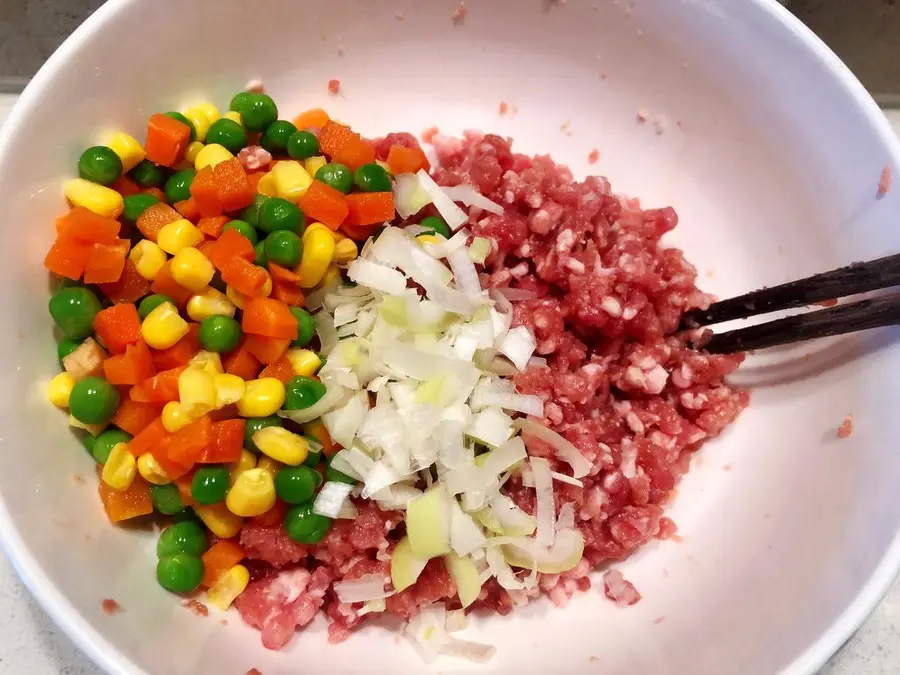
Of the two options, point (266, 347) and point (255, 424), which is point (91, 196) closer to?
point (266, 347)

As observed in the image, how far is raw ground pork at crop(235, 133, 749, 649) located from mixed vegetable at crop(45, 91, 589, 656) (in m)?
0.07

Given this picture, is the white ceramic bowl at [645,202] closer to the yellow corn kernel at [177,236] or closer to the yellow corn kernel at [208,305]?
the yellow corn kernel at [177,236]

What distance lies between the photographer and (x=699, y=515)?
2.38 metres

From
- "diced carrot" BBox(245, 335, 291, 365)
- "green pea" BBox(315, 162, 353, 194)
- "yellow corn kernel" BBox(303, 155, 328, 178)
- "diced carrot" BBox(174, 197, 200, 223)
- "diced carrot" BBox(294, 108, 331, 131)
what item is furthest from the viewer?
"diced carrot" BBox(294, 108, 331, 131)

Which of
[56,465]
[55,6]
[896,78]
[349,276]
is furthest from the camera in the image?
[896,78]

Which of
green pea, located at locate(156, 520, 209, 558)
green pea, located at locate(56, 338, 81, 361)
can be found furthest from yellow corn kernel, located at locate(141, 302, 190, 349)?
green pea, located at locate(156, 520, 209, 558)

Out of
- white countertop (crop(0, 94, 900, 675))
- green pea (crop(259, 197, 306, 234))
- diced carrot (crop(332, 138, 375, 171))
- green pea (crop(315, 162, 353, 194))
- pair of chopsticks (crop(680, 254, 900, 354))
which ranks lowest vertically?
white countertop (crop(0, 94, 900, 675))

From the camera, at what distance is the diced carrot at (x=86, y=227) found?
2012mm

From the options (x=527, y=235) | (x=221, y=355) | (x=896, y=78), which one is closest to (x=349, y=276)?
(x=221, y=355)

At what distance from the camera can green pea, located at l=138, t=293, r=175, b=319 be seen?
2080mm

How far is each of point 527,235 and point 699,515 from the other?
112cm

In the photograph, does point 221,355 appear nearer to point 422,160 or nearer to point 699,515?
point 422,160

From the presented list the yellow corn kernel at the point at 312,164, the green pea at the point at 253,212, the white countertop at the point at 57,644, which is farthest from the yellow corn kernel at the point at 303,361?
the white countertop at the point at 57,644

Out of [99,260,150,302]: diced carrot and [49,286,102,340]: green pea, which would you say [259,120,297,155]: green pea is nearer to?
[99,260,150,302]: diced carrot
